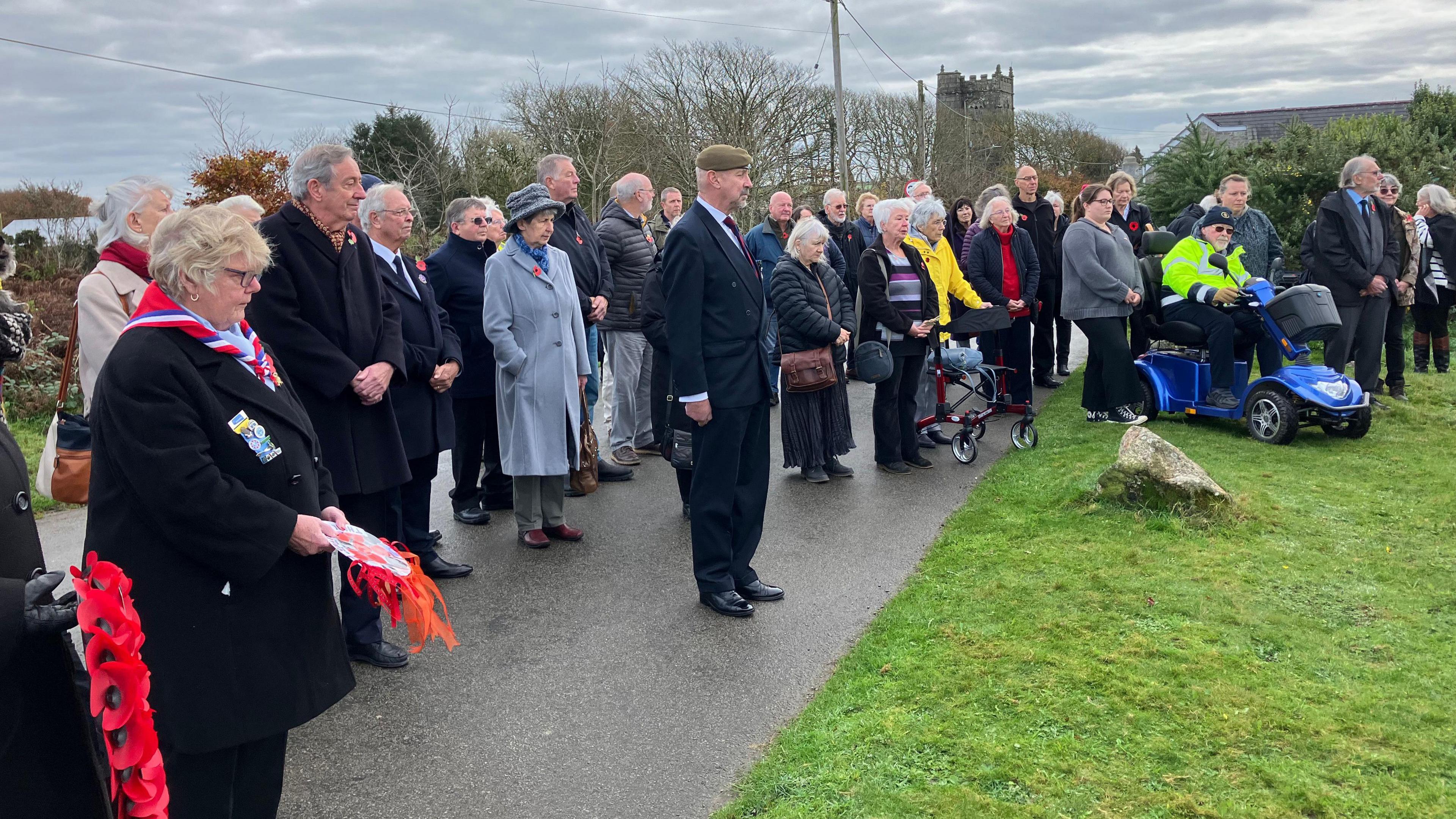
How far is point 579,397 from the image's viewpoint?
6898mm

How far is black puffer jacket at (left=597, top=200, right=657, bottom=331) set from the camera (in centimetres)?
916

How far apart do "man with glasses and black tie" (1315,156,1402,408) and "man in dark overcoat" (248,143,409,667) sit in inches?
343

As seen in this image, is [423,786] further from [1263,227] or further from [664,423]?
[1263,227]

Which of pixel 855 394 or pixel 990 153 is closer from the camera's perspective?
pixel 855 394

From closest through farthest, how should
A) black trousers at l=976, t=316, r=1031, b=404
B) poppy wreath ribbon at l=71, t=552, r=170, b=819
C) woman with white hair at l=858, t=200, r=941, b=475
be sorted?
poppy wreath ribbon at l=71, t=552, r=170, b=819 → woman with white hair at l=858, t=200, r=941, b=475 → black trousers at l=976, t=316, r=1031, b=404

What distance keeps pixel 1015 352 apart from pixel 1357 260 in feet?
10.6

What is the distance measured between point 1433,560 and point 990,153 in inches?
2182

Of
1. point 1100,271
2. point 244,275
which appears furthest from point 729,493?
point 1100,271

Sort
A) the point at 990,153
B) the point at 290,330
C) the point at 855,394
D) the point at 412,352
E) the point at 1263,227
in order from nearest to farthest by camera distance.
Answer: the point at 290,330 < the point at 412,352 < the point at 1263,227 < the point at 855,394 < the point at 990,153

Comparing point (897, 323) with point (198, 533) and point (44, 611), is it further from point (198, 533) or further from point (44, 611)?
point (44, 611)

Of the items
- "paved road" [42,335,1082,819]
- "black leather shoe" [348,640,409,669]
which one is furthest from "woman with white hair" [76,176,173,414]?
"paved road" [42,335,1082,819]

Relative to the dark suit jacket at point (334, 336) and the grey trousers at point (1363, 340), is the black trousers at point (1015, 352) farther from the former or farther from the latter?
the dark suit jacket at point (334, 336)

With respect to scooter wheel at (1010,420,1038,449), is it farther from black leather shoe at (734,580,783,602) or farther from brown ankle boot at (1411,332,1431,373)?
brown ankle boot at (1411,332,1431,373)

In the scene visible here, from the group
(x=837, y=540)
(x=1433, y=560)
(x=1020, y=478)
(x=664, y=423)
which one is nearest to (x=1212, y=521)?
(x=1433, y=560)
